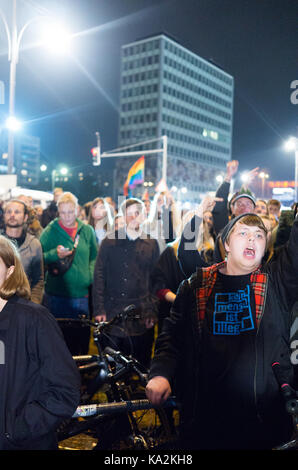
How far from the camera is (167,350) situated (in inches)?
109

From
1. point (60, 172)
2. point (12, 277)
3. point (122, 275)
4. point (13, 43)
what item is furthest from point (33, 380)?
point (60, 172)

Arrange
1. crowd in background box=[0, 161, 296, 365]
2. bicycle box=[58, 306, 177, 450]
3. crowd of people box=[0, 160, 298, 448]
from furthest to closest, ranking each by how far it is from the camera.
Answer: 1. crowd in background box=[0, 161, 296, 365]
2. bicycle box=[58, 306, 177, 450]
3. crowd of people box=[0, 160, 298, 448]

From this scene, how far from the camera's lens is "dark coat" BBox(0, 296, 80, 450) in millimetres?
2307

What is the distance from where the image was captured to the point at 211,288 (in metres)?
2.76

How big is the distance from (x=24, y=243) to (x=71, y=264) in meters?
0.96

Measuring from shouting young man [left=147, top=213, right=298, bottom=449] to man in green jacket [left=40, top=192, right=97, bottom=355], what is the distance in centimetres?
344

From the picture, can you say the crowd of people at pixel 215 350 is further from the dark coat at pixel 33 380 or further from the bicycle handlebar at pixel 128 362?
the bicycle handlebar at pixel 128 362

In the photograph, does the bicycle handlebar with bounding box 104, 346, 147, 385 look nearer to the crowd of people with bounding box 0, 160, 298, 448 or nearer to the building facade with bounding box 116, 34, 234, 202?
the crowd of people with bounding box 0, 160, 298, 448

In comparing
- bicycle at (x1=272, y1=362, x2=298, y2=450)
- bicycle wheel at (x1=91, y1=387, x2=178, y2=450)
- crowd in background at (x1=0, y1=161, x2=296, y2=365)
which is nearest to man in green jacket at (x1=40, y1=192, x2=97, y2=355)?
crowd in background at (x1=0, y1=161, x2=296, y2=365)

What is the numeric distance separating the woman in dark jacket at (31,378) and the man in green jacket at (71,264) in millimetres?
3599

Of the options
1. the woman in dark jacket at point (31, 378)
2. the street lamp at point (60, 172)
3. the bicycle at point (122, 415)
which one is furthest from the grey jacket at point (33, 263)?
the street lamp at point (60, 172)

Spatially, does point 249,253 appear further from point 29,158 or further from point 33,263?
point 29,158

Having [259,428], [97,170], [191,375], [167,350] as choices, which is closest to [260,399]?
[259,428]
